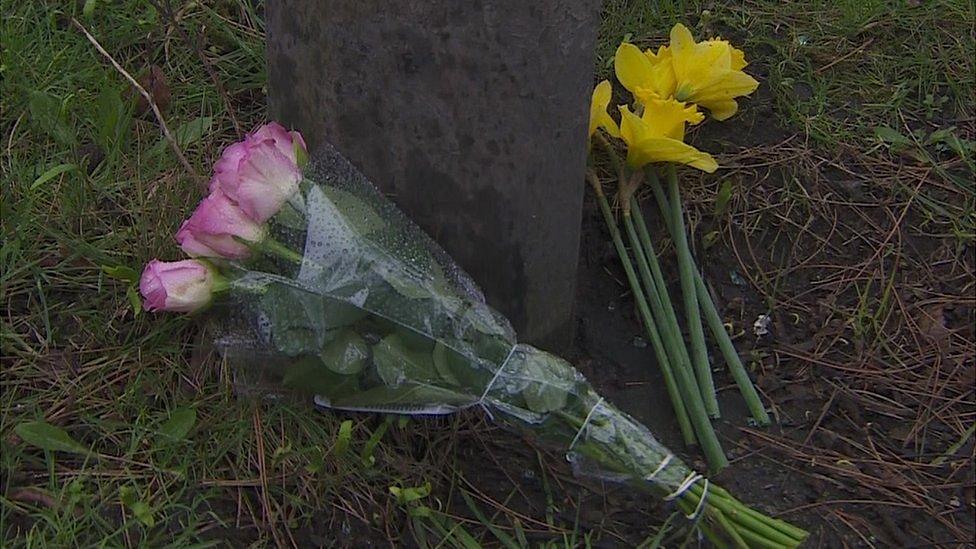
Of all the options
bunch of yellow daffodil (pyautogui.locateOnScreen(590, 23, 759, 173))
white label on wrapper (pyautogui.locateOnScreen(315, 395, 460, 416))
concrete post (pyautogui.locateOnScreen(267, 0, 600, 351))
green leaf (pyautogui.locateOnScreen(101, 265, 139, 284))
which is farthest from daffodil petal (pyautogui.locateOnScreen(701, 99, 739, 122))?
green leaf (pyautogui.locateOnScreen(101, 265, 139, 284))

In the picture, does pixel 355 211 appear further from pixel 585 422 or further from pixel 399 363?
pixel 585 422

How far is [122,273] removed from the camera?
1632 mm

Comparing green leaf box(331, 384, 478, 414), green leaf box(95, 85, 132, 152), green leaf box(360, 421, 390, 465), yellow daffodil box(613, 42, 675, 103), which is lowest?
green leaf box(360, 421, 390, 465)

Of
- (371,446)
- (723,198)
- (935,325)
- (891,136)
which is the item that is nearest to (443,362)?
(371,446)

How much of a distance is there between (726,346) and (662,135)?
382 mm

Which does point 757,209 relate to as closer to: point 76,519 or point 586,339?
point 586,339

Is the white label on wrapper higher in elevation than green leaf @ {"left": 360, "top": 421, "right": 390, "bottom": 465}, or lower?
higher

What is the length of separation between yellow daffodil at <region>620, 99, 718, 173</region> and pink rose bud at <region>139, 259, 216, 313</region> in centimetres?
76

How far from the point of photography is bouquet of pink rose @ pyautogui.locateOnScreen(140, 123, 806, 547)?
1.40 meters

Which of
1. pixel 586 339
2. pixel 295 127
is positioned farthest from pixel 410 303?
pixel 586 339

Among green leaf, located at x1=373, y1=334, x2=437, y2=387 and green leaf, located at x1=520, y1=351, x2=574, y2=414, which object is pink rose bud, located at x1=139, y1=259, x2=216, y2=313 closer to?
green leaf, located at x1=373, y1=334, x2=437, y2=387

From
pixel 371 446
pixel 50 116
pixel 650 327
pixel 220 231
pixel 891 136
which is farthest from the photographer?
pixel 891 136

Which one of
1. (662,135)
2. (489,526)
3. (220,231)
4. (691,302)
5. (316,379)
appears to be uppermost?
(220,231)

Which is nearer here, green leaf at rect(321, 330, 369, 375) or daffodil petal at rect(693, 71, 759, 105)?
green leaf at rect(321, 330, 369, 375)
